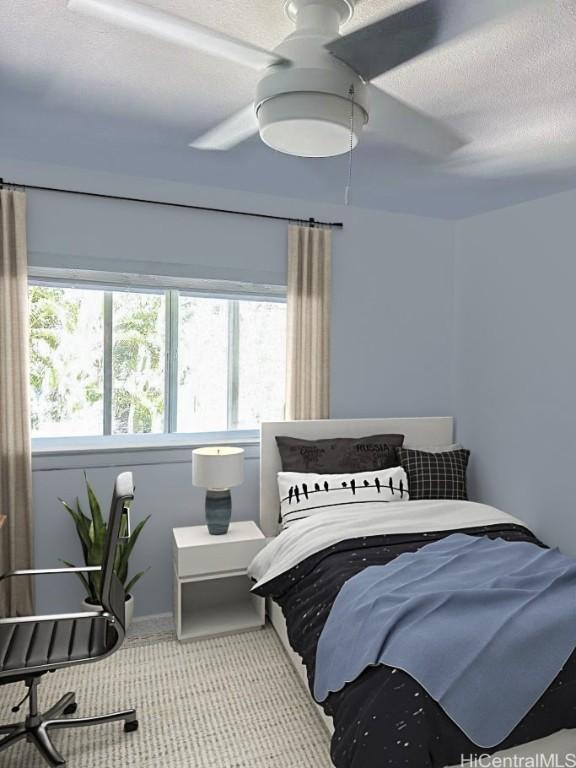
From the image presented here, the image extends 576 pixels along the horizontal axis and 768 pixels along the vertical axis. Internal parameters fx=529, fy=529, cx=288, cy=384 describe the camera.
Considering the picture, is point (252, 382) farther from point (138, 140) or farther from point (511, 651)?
point (511, 651)

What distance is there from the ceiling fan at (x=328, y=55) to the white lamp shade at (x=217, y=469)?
71.5 inches

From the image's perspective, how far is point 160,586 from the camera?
3.45 m

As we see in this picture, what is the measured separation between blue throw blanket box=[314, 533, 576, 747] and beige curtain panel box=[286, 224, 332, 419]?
1.56 metres

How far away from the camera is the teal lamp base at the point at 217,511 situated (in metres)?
3.17

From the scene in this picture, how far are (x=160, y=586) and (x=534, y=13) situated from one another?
3.44m

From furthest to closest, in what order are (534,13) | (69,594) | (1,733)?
(69,594) → (1,733) → (534,13)

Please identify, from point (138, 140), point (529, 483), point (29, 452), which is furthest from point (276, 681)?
point (138, 140)

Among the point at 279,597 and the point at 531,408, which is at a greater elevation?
the point at 531,408

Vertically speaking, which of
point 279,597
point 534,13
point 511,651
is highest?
point 534,13

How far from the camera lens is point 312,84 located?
160cm

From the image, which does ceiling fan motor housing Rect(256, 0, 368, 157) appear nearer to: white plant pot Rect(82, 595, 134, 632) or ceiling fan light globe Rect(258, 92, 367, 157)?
ceiling fan light globe Rect(258, 92, 367, 157)

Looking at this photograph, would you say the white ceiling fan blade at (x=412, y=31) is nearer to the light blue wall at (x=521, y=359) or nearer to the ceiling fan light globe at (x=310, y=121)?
the ceiling fan light globe at (x=310, y=121)

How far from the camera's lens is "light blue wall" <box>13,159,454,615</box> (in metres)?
3.19

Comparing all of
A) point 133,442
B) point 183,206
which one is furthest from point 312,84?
point 133,442
